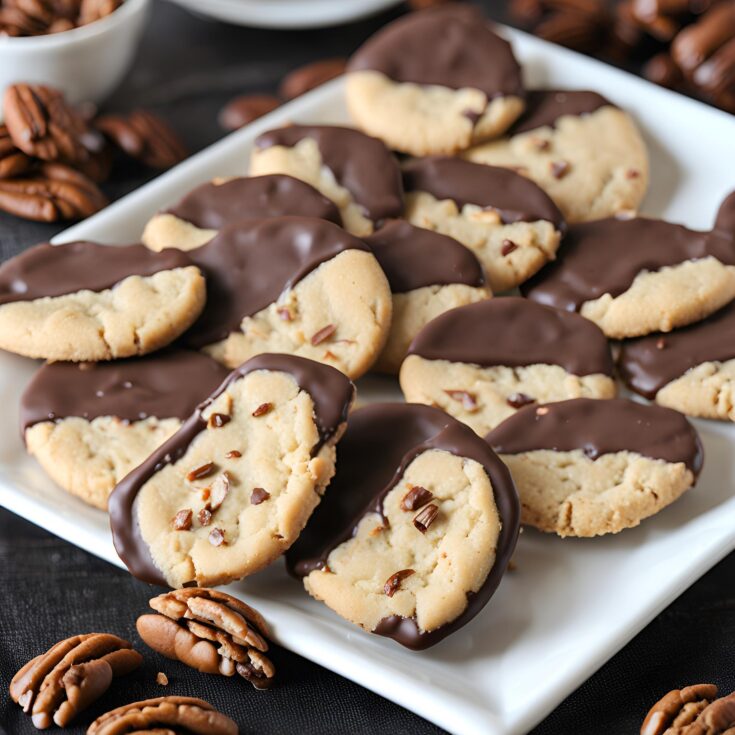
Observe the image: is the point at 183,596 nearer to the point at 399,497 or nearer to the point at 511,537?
the point at 399,497

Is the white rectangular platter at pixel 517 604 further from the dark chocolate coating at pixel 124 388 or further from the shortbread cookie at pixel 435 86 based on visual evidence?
the shortbread cookie at pixel 435 86

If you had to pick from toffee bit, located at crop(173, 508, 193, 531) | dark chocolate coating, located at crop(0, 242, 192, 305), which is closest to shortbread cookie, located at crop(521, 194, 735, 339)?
dark chocolate coating, located at crop(0, 242, 192, 305)

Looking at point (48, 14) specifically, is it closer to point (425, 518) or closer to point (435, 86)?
point (435, 86)

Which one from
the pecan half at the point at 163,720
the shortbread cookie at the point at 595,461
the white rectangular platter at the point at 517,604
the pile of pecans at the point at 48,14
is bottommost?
the pecan half at the point at 163,720

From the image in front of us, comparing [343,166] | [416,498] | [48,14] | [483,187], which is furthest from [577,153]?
[48,14]

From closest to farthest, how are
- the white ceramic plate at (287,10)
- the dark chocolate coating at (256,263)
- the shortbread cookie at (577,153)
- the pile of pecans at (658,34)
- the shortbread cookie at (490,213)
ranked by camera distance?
1. the dark chocolate coating at (256,263)
2. the shortbread cookie at (490,213)
3. the shortbread cookie at (577,153)
4. the pile of pecans at (658,34)
5. the white ceramic plate at (287,10)

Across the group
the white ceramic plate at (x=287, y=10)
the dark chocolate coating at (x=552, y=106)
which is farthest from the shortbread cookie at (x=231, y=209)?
the white ceramic plate at (x=287, y=10)
